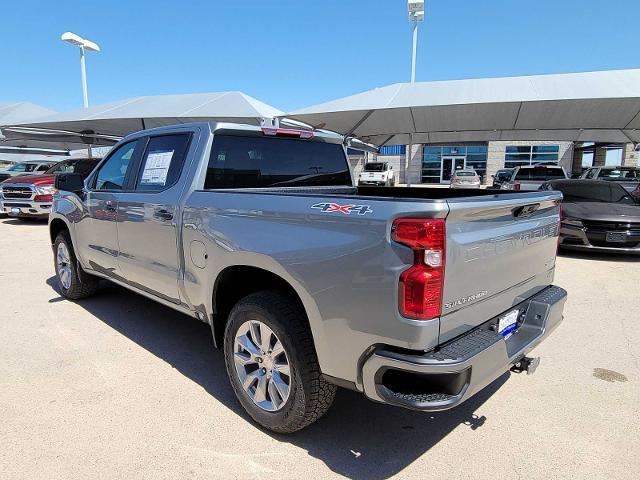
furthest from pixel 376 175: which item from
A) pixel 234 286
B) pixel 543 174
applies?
pixel 234 286

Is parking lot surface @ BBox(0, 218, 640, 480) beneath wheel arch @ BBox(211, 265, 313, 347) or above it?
beneath

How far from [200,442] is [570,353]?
3.20 meters

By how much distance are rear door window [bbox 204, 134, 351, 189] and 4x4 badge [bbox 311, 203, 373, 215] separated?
1.26 meters

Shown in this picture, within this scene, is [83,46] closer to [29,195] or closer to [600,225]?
[29,195]

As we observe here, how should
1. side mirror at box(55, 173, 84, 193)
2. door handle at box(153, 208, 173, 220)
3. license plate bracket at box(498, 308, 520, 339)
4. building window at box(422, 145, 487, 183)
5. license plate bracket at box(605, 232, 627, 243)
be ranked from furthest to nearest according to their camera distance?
building window at box(422, 145, 487, 183)
license plate bracket at box(605, 232, 627, 243)
side mirror at box(55, 173, 84, 193)
door handle at box(153, 208, 173, 220)
license plate bracket at box(498, 308, 520, 339)

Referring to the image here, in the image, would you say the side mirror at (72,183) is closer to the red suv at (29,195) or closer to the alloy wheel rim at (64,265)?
the alloy wheel rim at (64,265)

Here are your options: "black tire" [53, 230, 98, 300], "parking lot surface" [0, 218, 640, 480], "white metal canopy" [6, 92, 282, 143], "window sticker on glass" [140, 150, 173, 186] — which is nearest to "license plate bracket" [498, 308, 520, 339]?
"parking lot surface" [0, 218, 640, 480]

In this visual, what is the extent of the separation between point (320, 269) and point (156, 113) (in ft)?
47.0

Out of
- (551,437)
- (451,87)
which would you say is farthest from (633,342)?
(451,87)

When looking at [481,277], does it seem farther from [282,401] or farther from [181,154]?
[181,154]

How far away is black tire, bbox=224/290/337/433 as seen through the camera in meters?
2.42

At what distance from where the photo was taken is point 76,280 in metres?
5.13

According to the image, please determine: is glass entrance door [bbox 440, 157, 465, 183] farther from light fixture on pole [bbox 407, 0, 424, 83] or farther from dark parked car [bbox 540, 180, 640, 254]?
dark parked car [bbox 540, 180, 640, 254]

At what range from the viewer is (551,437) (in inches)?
106
